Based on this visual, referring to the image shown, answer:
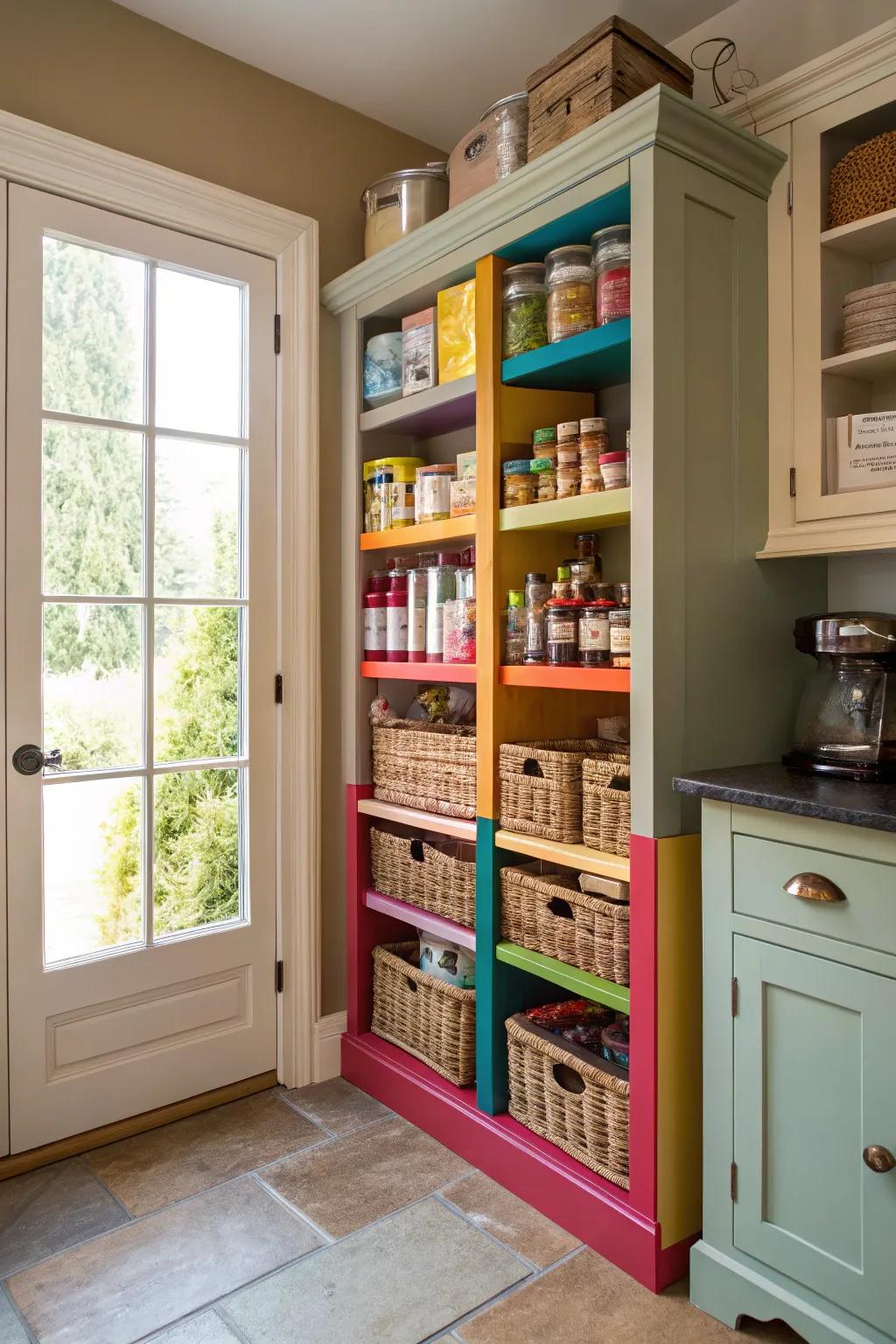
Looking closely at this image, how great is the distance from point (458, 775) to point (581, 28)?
1.95 metres

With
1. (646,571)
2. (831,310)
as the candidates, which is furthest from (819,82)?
(646,571)

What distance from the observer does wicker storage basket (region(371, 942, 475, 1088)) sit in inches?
91.3

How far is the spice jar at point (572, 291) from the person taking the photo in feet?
6.60

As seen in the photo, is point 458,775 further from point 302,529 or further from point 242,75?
point 242,75

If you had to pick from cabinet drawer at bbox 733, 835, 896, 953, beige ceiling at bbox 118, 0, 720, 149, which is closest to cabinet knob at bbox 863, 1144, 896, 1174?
cabinet drawer at bbox 733, 835, 896, 953

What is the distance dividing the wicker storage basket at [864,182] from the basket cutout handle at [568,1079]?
190 cm

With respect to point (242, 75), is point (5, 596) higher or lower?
lower

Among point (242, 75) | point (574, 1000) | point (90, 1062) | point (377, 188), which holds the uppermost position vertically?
point (242, 75)

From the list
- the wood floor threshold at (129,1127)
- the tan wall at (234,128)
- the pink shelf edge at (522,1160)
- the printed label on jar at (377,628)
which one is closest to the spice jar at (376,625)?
the printed label on jar at (377,628)

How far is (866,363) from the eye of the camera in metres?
1.87

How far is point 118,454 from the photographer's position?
2357mm

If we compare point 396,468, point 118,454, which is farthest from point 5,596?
point 396,468

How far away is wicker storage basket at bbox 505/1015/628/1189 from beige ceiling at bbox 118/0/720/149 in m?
2.47

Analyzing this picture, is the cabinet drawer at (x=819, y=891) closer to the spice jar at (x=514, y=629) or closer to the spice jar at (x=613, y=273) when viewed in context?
the spice jar at (x=514, y=629)
